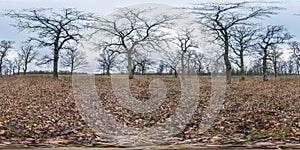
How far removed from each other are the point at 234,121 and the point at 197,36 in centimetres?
384

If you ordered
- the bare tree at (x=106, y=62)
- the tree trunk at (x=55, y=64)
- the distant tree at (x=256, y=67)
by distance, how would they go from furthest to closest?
the distant tree at (x=256, y=67)
the tree trunk at (x=55, y=64)
the bare tree at (x=106, y=62)

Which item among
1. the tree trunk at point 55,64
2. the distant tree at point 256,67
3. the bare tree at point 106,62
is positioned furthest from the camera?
the distant tree at point 256,67

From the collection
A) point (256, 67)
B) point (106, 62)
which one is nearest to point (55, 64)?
point (106, 62)

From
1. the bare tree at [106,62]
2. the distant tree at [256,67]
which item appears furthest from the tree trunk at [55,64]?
the distant tree at [256,67]

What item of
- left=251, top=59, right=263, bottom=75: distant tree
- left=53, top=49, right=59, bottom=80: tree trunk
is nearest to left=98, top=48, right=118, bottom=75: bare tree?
left=53, top=49, right=59, bottom=80: tree trunk

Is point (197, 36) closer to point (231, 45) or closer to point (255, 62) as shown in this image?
point (231, 45)

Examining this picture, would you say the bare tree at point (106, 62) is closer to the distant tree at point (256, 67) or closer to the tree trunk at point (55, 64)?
the tree trunk at point (55, 64)

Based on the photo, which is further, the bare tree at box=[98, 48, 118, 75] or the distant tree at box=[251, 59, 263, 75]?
the distant tree at box=[251, 59, 263, 75]

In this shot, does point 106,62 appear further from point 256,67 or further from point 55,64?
point 256,67

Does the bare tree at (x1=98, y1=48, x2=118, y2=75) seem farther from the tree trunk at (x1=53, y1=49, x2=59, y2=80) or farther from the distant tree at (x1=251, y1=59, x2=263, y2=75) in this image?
the distant tree at (x1=251, y1=59, x2=263, y2=75)

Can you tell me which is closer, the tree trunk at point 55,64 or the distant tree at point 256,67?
the tree trunk at point 55,64

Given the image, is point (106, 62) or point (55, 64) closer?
point (106, 62)

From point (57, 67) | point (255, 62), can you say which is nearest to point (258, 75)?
point (255, 62)

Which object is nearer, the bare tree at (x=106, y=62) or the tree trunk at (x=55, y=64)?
the bare tree at (x=106, y=62)
